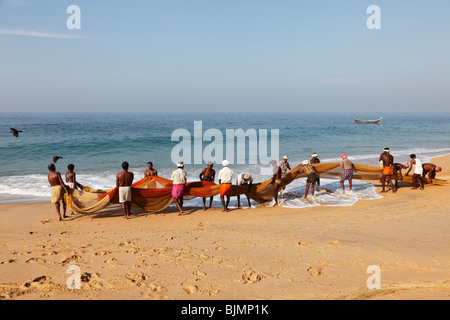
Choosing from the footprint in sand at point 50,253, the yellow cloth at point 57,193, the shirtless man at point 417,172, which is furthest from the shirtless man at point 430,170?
the yellow cloth at point 57,193

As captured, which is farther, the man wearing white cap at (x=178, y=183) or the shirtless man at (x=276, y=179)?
the shirtless man at (x=276, y=179)

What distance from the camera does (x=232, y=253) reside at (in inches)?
237

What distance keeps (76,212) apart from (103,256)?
121 inches

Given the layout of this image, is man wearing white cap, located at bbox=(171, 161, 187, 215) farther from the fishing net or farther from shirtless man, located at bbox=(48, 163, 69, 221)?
shirtless man, located at bbox=(48, 163, 69, 221)

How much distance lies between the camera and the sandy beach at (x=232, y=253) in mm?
4605

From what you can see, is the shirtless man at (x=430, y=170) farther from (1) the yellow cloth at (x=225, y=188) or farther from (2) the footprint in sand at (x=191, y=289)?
(2) the footprint in sand at (x=191, y=289)

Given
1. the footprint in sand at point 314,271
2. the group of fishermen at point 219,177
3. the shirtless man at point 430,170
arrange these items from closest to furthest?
1. the footprint in sand at point 314,271
2. the group of fishermen at point 219,177
3. the shirtless man at point 430,170

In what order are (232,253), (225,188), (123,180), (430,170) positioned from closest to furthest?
(232,253), (123,180), (225,188), (430,170)

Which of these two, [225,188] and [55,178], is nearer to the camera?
[55,178]

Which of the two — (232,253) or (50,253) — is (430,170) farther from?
(50,253)

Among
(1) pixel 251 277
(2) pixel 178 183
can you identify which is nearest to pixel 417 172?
(2) pixel 178 183

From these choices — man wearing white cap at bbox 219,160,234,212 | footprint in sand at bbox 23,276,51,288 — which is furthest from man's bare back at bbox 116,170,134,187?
footprint in sand at bbox 23,276,51,288

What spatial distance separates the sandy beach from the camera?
15.1ft

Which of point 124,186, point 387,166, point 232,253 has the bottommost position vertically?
point 232,253
